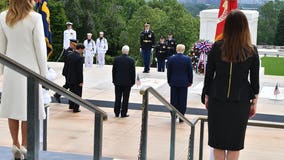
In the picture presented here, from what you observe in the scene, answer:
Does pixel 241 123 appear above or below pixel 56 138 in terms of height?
above

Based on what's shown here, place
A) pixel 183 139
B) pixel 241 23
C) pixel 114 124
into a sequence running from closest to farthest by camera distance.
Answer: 1. pixel 241 23
2. pixel 183 139
3. pixel 114 124

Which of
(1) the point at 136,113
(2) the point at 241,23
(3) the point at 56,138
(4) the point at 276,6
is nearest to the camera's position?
(2) the point at 241,23

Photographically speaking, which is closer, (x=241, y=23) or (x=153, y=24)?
(x=241, y=23)

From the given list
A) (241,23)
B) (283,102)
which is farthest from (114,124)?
(241,23)

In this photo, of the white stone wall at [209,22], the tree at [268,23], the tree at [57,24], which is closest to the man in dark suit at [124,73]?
the white stone wall at [209,22]

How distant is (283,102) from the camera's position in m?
13.1

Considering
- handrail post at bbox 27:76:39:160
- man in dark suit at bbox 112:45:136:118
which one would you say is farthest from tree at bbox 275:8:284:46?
handrail post at bbox 27:76:39:160

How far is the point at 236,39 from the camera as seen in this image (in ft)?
12.4

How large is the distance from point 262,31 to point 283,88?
9018 centimetres

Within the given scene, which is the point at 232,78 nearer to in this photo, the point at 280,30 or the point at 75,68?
the point at 75,68

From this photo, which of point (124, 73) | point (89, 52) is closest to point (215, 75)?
point (124, 73)

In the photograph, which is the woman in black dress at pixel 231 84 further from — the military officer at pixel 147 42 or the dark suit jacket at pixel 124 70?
the military officer at pixel 147 42

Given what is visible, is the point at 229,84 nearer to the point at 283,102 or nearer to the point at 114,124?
the point at 114,124

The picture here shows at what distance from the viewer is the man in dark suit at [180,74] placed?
9642 mm
